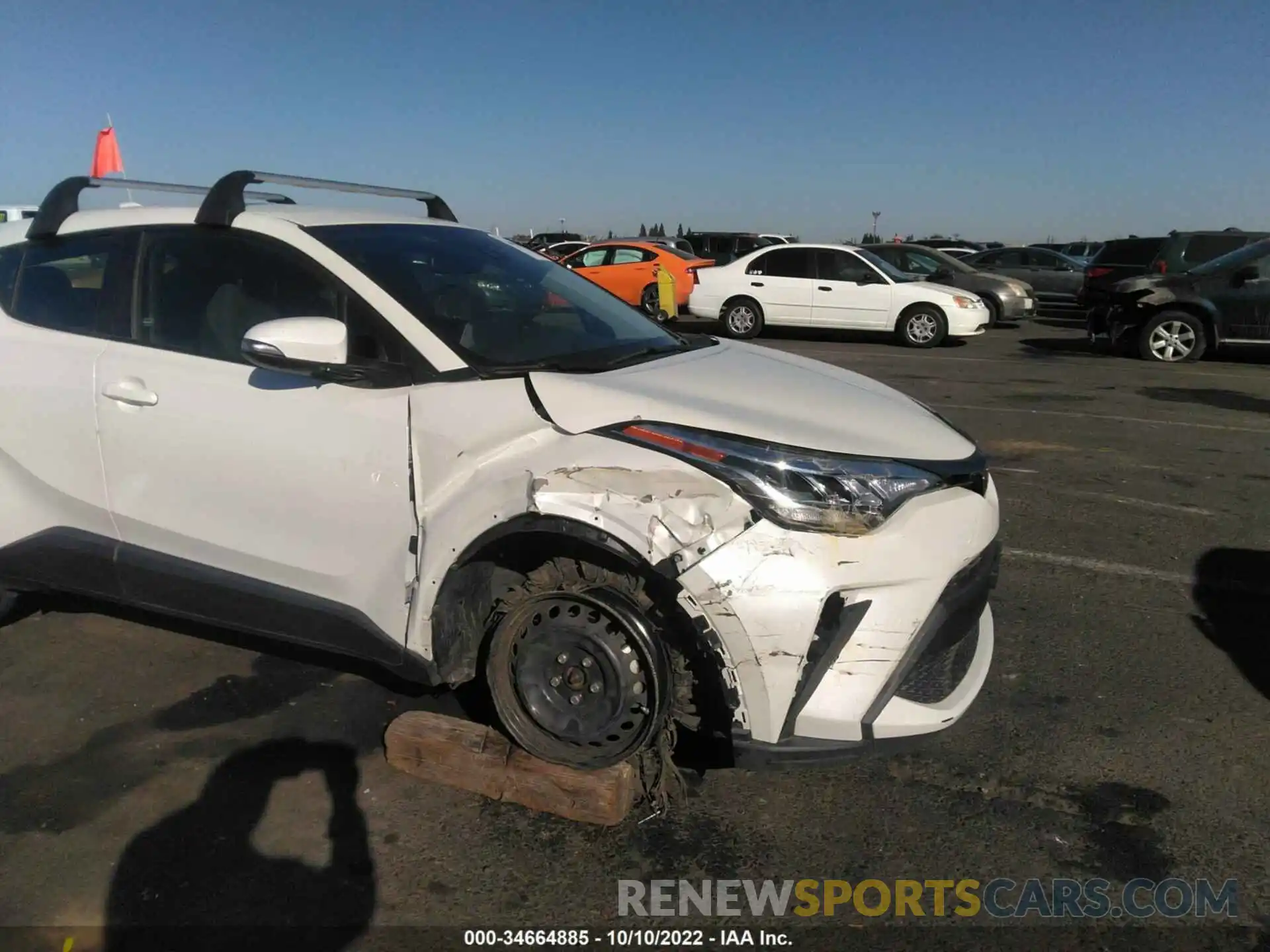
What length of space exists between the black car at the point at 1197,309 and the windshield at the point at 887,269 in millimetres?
3033

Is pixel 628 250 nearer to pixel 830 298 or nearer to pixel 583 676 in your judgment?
pixel 830 298

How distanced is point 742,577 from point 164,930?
1.69 m

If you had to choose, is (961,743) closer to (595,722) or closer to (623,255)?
(595,722)

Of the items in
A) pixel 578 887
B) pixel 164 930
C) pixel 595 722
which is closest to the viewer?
pixel 164 930

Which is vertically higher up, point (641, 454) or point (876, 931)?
point (641, 454)

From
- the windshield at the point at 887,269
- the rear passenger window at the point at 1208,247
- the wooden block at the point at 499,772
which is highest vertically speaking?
the rear passenger window at the point at 1208,247

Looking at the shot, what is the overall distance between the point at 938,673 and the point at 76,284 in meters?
3.36

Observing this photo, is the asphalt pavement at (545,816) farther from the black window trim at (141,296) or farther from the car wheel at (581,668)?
the black window trim at (141,296)

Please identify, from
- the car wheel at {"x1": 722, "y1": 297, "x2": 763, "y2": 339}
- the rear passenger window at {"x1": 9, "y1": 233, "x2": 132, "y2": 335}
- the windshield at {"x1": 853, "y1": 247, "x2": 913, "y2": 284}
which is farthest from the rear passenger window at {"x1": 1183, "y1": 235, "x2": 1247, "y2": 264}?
the rear passenger window at {"x1": 9, "y1": 233, "x2": 132, "y2": 335}

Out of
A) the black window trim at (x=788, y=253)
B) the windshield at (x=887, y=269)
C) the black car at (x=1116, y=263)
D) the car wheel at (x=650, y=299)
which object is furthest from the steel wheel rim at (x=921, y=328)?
the car wheel at (x=650, y=299)

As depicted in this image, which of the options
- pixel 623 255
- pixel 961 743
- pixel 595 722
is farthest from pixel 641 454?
pixel 623 255

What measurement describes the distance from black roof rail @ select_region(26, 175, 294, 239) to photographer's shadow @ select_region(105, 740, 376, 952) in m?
A: 2.21

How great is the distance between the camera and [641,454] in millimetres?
2549

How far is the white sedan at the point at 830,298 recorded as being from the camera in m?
14.4
